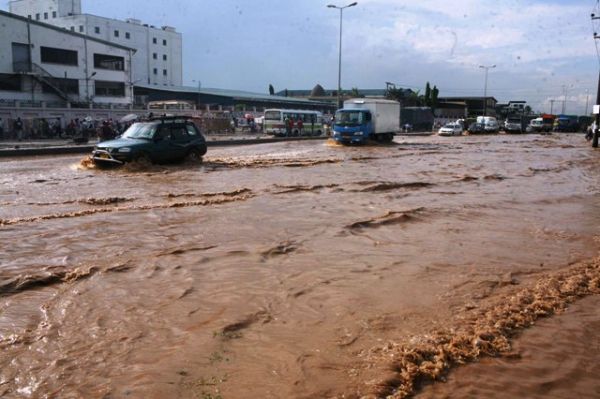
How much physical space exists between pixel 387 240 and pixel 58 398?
586cm

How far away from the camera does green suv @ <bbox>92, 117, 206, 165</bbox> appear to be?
16812mm

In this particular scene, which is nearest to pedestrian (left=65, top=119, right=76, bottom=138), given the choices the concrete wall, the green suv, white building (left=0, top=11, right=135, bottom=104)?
white building (left=0, top=11, right=135, bottom=104)

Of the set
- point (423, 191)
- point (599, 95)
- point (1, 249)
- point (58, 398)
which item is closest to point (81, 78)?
point (599, 95)

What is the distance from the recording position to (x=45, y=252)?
7.59 meters

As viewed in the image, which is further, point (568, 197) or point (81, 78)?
point (81, 78)

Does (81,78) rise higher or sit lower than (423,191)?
higher

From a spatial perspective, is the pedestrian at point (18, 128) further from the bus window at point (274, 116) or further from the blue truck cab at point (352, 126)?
the blue truck cab at point (352, 126)

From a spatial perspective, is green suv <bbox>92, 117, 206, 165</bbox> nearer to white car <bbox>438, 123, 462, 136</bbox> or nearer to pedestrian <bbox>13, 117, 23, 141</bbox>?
pedestrian <bbox>13, 117, 23, 141</bbox>

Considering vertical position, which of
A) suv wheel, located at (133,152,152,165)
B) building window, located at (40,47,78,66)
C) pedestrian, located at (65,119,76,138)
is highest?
building window, located at (40,47,78,66)

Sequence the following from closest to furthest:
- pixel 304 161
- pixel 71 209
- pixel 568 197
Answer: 1. pixel 71 209
2. pixel 568 197
3. pixel 304 161

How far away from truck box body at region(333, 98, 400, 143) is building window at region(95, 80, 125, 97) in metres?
34.5

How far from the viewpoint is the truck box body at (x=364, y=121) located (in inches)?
1270

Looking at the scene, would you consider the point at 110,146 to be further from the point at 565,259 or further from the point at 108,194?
the point at 565,259

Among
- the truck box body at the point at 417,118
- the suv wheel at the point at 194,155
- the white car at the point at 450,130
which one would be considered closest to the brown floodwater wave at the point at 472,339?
the suv wheel at the point at 194,155
